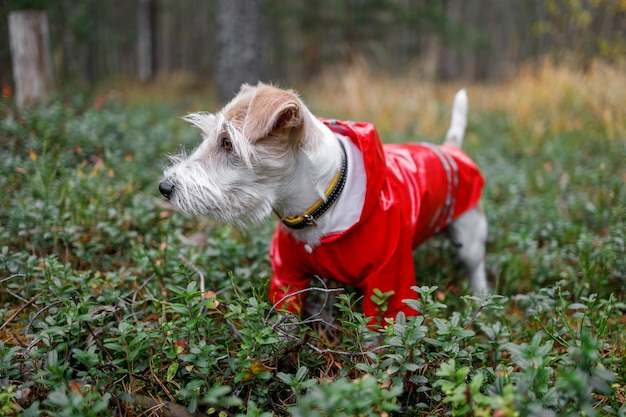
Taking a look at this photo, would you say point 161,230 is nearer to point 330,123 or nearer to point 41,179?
point 41,179

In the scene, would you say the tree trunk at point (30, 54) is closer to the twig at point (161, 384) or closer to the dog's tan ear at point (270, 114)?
the dog's tan ear at point (270, 114)

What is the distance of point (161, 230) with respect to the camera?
3123 millimetres

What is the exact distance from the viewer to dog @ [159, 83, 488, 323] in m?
2.16

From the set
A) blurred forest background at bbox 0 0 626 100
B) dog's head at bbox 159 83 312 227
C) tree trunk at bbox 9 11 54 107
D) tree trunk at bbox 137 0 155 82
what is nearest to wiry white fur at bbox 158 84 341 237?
dog's head at bbox 159 83 312 227

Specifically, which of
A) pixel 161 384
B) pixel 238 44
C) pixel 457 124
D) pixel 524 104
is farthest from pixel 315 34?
pixel 161 384

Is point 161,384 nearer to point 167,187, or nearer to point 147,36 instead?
point 167,187

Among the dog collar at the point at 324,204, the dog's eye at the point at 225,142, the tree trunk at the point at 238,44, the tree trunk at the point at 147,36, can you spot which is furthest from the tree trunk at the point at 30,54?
the tree trunk at the point at 147,36

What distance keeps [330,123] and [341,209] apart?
0.54 metres

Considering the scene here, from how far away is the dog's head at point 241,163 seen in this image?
6.97 ft

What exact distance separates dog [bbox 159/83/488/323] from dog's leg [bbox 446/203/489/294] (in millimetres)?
859

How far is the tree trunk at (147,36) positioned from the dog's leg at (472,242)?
15053 mm

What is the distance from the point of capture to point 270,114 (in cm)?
207

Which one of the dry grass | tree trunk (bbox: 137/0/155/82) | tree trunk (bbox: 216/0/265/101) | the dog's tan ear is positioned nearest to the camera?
the dog's tan ear

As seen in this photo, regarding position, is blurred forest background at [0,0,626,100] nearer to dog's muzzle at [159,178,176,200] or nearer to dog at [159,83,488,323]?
dog at [159,83,488,323]
